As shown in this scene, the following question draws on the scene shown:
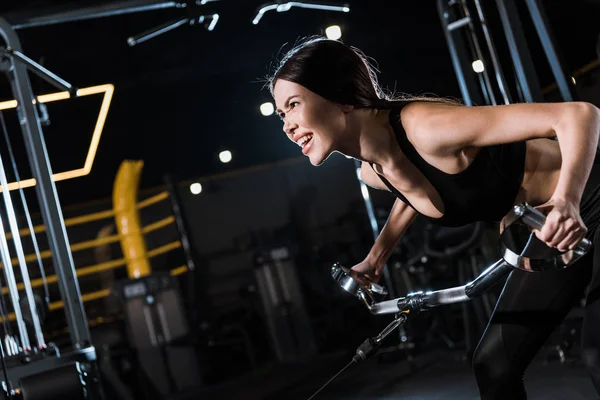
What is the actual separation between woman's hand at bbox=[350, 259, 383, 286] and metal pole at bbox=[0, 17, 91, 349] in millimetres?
1634

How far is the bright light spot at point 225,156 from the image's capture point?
25.6ft

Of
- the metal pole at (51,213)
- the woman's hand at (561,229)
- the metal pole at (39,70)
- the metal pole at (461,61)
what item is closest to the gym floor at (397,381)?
the metal pole at (461,61)

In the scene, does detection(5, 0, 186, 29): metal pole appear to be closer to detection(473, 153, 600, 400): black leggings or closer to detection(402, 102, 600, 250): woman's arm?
detection(402, 102, 600, 250): woman's arm

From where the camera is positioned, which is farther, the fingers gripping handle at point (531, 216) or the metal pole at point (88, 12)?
the metal pole at point (88, 12)

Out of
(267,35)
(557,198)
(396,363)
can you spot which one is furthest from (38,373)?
(267,35)

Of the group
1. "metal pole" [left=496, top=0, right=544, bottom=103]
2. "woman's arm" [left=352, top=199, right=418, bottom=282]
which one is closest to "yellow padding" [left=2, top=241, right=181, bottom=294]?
"metal pole" [left=496, top=0, right=544, bottom=103]

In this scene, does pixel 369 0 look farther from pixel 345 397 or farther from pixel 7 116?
pixel 345 397

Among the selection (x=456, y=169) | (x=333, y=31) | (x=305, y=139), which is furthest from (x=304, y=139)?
(x=333, y=31)

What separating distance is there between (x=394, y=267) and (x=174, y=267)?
2.81 m

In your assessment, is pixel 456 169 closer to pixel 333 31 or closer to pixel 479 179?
pixel 479 179

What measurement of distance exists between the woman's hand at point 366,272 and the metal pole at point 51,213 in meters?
1.63

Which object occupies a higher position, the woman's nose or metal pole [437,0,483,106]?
metal pole [437,0,483,106]

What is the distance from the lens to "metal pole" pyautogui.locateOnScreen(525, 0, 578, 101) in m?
2.95

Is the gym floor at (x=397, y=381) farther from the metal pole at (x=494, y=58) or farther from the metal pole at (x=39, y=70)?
the metal pole at (x=39, y=70)
